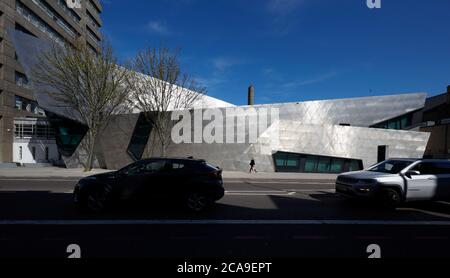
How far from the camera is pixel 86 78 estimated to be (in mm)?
22406

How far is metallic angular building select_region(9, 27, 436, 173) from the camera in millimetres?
26281

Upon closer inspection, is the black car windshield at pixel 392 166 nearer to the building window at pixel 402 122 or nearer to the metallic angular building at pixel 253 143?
the metallic angular building at pixel 253 143

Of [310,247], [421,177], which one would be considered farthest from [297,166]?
[310,247]

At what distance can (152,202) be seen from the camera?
7.66 meters

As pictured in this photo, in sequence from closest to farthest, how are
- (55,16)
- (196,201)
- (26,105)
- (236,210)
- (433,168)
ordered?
(196,201)
(236,210)
(433,168)
(26,105)
(55,16)

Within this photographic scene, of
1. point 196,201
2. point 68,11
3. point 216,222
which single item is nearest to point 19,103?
point 68,11

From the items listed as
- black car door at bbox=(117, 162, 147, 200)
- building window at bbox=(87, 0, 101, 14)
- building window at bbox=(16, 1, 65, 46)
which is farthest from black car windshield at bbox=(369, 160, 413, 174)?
building window at bbox=(87, 0, 101, 14)

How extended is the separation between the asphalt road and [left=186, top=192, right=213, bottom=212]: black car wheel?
0.93 feet

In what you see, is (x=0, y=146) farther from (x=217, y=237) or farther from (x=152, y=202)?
(x=217, y=237)

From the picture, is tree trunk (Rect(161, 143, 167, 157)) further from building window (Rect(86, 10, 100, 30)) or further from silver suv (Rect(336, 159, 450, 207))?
building window (Rect(86, 10, 100, 30))

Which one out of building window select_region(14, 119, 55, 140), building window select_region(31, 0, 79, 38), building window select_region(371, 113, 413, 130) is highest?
building window select_region(31, 0, 79, 38)

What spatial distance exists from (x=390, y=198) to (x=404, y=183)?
0.66m

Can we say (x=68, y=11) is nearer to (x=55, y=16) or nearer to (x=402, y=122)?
(x=55, y=16)

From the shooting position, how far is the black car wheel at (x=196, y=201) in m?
7.66
